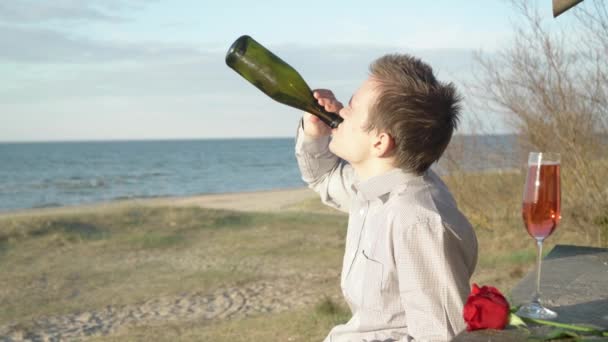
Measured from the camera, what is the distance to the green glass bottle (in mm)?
2834

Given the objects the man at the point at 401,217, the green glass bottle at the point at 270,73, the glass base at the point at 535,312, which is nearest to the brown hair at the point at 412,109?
the man at the point at 401,217

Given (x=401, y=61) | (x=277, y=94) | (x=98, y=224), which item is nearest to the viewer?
(x=401, y=61)

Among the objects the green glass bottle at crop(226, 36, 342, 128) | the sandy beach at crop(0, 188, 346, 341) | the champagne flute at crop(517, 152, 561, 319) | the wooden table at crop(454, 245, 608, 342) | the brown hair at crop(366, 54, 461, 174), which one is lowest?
the sandy beach at crop(0, 188, 346, 341)

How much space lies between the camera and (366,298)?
2.17 meters

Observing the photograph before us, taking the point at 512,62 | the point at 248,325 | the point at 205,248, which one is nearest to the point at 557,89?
the point at 512,62

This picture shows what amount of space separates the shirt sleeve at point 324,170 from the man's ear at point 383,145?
50 cm

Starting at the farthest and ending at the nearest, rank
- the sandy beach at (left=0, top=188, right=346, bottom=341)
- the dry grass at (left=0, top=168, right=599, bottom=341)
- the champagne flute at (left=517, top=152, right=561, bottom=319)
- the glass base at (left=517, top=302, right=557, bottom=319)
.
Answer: the sandy beach at (left=0, top=188, right=346, bottom=341) → the dry grass at (left=0, top=168, right=599, bottom=341) → the champagne flute at (left=517, top=152, right=561, bottom=319) → the glass base at (left=517, top=302, right=557, bottom=319)

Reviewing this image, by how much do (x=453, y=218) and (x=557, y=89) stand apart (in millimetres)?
5487

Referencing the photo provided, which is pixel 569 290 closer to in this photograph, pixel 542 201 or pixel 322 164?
pixel 542 201

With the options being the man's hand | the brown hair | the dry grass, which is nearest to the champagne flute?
the brown hair

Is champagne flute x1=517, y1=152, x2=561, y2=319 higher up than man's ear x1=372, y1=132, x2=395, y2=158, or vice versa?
man's ear x1=372, y1=132, x2=395, y2=158

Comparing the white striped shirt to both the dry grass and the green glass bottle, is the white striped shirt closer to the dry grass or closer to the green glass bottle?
the green glass bottle

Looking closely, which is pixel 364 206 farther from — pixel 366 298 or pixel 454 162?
pixel 454 162

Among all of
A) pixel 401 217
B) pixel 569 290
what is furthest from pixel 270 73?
pixel 569 290
